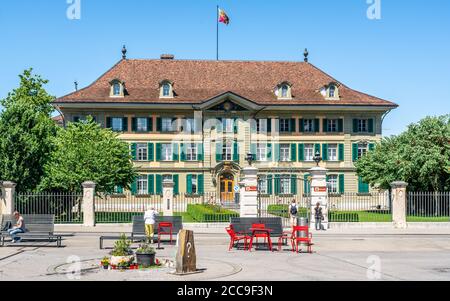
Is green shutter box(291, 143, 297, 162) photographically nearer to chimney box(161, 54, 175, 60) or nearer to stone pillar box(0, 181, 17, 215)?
chimney box(161, 54, 175, 60)

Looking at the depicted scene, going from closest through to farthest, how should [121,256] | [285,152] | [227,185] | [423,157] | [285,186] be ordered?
[121,256], [423,157], [285,152], [227,185], [285,186]

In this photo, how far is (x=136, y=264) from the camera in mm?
15523

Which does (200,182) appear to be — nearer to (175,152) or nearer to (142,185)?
(175,152)

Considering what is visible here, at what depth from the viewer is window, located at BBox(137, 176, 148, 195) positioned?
54625 mm

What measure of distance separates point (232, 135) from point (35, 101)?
670 inches

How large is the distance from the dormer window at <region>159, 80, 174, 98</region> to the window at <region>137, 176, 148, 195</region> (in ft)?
23.5

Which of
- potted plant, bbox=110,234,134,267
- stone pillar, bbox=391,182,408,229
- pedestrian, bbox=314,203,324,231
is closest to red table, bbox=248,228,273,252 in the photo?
potted plant, bbox=110,234,134,267

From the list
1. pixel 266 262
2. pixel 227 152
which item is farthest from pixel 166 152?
pixel 266 262

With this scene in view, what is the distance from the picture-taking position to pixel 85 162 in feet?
120

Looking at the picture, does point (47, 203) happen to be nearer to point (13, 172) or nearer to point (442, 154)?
point (13, 172)

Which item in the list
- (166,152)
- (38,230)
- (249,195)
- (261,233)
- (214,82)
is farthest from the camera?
(214,82)

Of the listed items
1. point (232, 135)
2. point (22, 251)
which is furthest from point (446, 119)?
point (22, 251)

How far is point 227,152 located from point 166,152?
5.28m

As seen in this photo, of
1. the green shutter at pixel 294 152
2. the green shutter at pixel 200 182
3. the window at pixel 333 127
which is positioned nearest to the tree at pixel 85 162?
the green shutter at pixel 200 182
